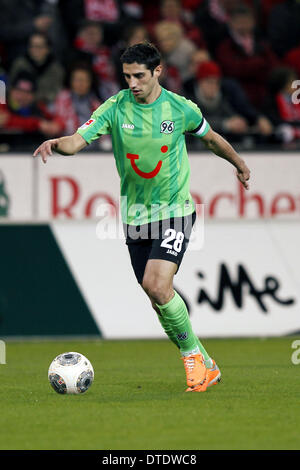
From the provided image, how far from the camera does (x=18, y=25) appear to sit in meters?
16.2

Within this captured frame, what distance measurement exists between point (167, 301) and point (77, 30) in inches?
374

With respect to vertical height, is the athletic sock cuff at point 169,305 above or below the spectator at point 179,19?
below

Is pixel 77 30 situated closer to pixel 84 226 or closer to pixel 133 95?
pixel 84 226

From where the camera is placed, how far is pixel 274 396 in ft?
25.6

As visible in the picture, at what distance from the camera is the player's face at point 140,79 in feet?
26.3

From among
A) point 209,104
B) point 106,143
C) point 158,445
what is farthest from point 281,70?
point 158,445

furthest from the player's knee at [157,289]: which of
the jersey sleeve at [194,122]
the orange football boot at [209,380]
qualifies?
the jersey sleeve at [194,122]

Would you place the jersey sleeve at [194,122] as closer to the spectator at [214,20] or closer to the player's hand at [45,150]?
the player's hand at [45,150]

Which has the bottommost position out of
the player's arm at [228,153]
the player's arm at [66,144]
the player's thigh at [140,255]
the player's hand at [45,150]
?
the player's thigh at [140,255]

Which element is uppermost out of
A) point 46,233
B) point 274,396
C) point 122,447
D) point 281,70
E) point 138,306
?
point 281,70

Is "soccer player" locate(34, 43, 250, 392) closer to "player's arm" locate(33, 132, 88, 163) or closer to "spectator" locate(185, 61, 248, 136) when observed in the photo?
"player's arm" locate(33, 132, 88, 163)

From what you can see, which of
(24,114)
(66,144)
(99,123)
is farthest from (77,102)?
(66,144)

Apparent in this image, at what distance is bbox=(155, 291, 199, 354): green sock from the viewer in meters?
8.12

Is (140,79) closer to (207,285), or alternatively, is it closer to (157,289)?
(157,289)
